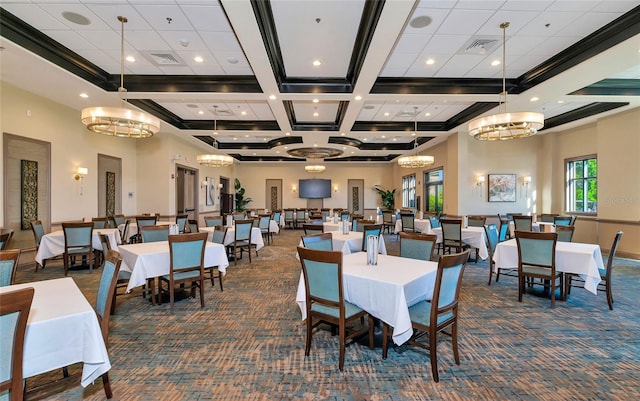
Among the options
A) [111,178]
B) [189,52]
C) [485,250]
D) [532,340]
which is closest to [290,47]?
[189,52]

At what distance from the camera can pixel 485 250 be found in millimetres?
6148

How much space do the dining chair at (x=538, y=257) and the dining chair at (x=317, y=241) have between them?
2.60 meters

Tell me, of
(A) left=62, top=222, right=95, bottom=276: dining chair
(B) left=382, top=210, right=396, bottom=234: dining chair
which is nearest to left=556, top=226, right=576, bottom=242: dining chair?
(B) left=382, top=210, right=396, bottom=234: dining chair

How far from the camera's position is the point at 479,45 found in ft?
15.2

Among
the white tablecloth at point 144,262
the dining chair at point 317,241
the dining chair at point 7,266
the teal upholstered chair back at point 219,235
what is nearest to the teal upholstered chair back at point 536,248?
the dining chair at point 317,241

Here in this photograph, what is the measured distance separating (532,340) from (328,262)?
236 centimetres

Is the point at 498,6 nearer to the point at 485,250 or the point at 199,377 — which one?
the point at 485,250

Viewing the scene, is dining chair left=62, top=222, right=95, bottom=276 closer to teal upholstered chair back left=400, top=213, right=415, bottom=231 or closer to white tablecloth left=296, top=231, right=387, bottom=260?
white tablecloth left=296, top=231, right=387, bottom=260

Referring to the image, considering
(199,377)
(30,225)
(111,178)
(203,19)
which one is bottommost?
(199,377)

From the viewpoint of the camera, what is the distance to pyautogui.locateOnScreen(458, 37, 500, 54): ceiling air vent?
4.48 meters

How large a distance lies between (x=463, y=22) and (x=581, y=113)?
6.14 metres

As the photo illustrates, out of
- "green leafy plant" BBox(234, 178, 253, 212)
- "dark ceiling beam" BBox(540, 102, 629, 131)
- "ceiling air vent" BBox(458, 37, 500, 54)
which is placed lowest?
"green leafy plant" BBox(234, 178, 253, 212)

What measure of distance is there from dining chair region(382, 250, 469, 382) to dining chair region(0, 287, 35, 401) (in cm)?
236

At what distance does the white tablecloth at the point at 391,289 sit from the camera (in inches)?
92.6
